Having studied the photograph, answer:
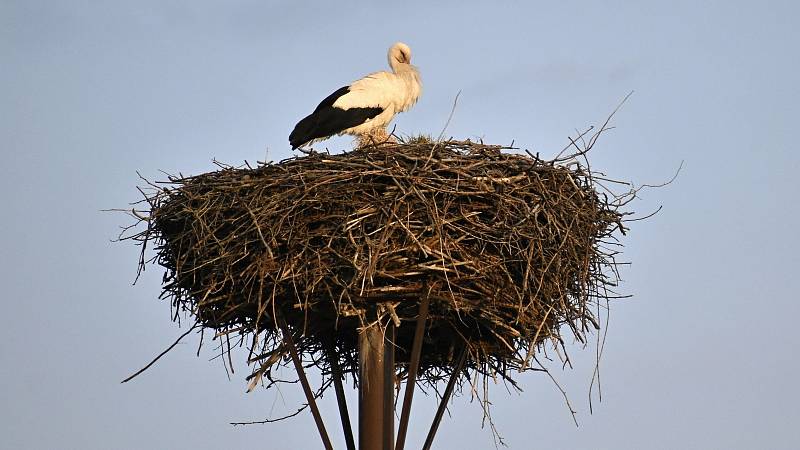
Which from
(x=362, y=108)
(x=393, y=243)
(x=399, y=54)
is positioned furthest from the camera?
(x=399, y=54)

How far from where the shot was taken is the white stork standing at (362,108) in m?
11.1

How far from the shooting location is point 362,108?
11.3m

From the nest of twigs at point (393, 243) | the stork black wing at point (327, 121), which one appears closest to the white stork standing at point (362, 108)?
the stork black wing at point (327, 121)

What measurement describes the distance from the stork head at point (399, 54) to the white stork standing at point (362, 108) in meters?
0.28

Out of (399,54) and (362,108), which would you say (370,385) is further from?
(399,54)

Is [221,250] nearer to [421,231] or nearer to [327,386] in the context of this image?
[421,231]

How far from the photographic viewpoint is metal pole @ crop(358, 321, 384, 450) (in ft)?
29.1

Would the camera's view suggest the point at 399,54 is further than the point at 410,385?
Yes

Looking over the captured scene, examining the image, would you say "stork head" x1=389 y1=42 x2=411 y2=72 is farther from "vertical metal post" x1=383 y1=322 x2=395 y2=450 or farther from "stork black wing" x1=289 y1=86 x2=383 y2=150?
"vertical metal post" x1=383 y1=322 x2=395 y2=450

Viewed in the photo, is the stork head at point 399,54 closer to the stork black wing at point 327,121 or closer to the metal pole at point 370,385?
the stork black wing at point 327,121

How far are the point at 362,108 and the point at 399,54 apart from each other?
1208 mm

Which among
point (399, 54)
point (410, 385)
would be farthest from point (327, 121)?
point (410, 385)

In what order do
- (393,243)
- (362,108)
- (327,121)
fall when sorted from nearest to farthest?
(393,243) → (327,121) → (362,108)

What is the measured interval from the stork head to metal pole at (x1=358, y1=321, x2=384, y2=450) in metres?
3.89
